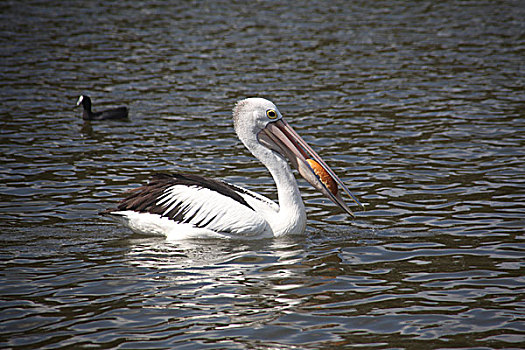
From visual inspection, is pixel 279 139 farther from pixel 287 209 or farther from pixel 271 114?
pixel 287 209

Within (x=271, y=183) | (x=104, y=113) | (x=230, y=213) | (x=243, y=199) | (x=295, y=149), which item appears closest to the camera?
(x=230, y=213)

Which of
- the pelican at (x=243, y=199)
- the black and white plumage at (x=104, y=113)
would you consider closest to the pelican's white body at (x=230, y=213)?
the pelican at (x=243, y=199)

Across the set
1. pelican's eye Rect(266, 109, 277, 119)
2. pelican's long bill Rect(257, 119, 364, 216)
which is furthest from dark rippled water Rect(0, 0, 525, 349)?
pelican's eye Rect(266, 109, 277, 119)

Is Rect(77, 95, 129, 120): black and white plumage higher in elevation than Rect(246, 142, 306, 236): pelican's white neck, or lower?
higher

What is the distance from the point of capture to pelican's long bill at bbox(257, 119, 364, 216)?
712 centimetres

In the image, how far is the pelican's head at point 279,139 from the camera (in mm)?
7141

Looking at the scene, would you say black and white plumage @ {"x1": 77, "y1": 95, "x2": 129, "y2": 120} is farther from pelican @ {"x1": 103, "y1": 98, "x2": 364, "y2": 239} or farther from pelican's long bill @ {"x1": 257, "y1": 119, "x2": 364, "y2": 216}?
pelican's long bill @ {"x1": 257, "y1": 119, "x2": 364, "y2": 216}

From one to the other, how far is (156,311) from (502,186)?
15.0 ft

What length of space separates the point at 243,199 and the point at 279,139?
2.39 ft

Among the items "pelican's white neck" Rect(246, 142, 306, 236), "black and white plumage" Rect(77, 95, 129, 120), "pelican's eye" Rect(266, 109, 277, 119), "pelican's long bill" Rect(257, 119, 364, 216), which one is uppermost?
"black and white plumage" Rect(77, 95, 129, 120)

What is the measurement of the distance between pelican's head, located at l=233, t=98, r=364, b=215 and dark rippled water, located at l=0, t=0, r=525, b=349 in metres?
0.58

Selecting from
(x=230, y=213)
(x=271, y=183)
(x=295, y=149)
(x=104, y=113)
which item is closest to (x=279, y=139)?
(x=295, y=149)

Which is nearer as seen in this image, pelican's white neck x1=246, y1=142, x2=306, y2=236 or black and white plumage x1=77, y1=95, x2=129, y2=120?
pelican's white neck x1=246, y1=142, x2=306, y2=236

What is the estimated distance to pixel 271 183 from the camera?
351 inches
